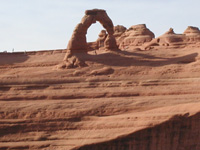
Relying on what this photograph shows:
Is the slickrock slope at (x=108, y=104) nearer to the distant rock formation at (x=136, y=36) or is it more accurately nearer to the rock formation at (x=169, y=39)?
the rock formation at (x=169, y=39)

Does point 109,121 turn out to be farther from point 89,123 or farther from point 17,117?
point 17,117

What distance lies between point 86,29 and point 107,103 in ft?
19.3

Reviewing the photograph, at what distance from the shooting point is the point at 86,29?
20.0 meters

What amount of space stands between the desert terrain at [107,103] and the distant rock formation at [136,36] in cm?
1476

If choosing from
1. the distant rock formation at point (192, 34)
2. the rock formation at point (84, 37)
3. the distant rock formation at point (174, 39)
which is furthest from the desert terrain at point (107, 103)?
the distant rock formation at point (192, 34)

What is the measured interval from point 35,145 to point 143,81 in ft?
18.8

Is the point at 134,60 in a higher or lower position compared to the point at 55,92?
higher

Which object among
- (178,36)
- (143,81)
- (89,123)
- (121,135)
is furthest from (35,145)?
(178,36)

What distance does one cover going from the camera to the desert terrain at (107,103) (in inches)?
572

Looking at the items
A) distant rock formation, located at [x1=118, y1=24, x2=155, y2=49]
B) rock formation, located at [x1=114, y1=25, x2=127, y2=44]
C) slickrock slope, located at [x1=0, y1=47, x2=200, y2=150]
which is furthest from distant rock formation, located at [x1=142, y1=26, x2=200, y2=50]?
slickrock slope, located at [x1=0, y1=47, x2=200, y2=150]

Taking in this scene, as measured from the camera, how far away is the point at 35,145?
1484cm

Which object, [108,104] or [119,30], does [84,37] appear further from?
[119,30]

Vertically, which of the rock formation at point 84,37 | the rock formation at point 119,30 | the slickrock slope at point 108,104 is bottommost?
the slickrock slope at point 108,104

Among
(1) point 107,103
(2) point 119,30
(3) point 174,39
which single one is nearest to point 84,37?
(1) point 107,103
